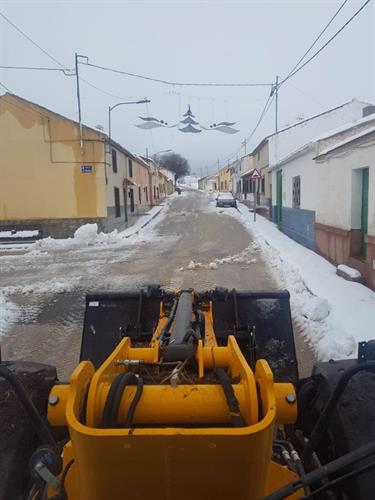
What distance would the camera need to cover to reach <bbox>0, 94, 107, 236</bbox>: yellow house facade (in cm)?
2095

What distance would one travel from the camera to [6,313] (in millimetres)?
7879

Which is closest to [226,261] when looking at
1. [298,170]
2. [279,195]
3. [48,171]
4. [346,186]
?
[346,186]

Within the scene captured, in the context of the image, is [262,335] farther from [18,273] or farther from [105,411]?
[18,273]

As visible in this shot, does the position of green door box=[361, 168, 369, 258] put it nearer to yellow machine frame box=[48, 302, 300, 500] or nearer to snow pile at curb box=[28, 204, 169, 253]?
yellow machine frame box=[48, 302, 300, 500]

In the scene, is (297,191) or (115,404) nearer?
(115,404)

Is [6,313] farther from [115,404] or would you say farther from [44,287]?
[115,404]

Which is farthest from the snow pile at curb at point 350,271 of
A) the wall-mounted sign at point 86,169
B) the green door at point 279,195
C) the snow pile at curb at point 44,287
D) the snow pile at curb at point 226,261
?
the wall-mounted sign at point 86,169

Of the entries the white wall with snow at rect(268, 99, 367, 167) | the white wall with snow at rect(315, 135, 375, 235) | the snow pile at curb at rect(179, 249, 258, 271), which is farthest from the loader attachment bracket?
the white wall with snow at rect(268, 99, 367, 167)

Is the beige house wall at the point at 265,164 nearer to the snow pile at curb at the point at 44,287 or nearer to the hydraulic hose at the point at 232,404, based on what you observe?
the snow pile at curb at the point at 44,287

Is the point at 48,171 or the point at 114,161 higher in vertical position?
the point at 114,161

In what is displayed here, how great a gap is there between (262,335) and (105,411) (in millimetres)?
2554

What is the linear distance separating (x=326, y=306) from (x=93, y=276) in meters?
6.70

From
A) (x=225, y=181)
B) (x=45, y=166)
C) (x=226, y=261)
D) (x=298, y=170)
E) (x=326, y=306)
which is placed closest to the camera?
(x=326, y=306)

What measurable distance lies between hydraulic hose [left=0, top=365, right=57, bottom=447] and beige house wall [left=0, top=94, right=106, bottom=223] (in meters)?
19.9
